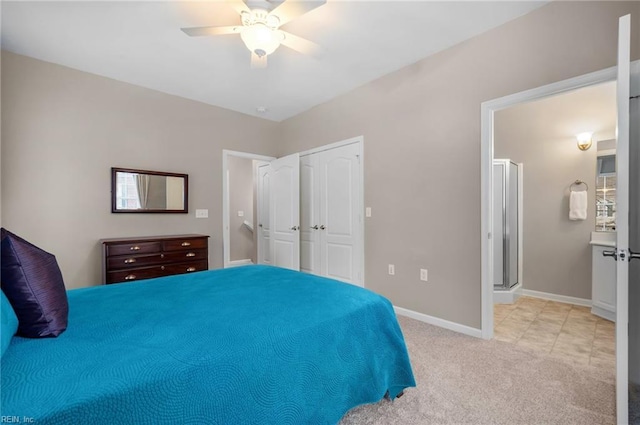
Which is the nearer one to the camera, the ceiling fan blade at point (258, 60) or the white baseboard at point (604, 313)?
the ceiling fan blade at point (258, 60)

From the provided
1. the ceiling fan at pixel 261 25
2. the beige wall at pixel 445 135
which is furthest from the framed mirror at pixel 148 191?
the beige wall at pixel 445 135

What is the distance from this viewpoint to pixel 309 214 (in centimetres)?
437

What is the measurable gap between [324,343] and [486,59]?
2743 mm

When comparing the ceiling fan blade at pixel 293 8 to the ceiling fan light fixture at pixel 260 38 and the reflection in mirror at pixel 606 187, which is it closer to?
the ceiling fan light fixture at pixel 260 38

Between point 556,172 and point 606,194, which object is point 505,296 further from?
point 556,172

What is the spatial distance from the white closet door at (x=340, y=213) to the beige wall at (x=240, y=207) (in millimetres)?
2790

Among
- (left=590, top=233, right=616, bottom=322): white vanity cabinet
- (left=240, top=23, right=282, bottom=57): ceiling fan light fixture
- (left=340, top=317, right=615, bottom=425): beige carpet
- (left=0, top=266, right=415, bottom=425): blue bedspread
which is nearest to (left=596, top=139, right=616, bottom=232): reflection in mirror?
(left=590, top=233, right=616, bottom=322): white vanity cabinet

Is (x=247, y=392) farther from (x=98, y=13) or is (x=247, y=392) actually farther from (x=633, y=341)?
(x=98, y=13)

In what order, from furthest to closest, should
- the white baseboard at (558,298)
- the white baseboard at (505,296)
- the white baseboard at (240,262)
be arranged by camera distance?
the white baseboard at (240,262) < the white baseboard at (505,296) < the white baseboard at (558,298)

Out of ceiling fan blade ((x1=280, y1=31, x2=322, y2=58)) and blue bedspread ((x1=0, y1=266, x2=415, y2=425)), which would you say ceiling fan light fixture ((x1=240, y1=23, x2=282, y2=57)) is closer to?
ceiling fan blade ((x1=280, y1=31, x2=322, y2=58))

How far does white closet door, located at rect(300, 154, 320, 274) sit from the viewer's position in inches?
167

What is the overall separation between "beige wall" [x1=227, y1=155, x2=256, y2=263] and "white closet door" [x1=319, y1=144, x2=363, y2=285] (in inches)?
110

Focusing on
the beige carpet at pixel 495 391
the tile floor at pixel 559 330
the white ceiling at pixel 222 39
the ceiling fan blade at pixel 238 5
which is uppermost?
the white ceiling at pixel 222 39

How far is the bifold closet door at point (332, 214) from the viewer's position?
3.73 meters
